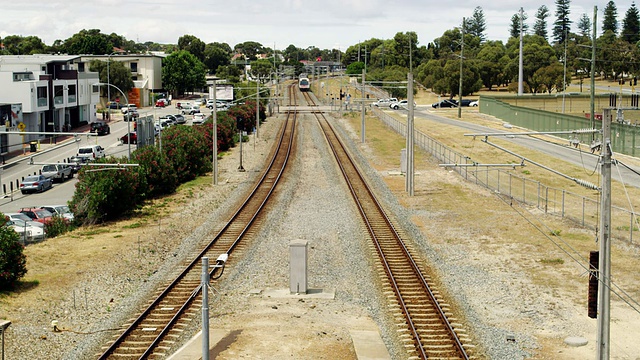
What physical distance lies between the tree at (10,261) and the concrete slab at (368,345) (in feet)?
34.5

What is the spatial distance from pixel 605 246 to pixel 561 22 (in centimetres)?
18495

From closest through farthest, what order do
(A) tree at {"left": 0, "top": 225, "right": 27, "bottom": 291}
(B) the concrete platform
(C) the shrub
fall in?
(B) the concrete platform < (A) tree at {"left": 0, "top": 225, "right": 27, "bottom": 291} < (C) the shrub

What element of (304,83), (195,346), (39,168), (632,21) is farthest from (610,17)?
(195,346)

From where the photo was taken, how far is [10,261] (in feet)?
73.8

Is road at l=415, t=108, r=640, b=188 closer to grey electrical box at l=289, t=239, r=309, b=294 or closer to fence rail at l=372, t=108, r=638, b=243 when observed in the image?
fence rail at l=372, t=108, r=638, b=243

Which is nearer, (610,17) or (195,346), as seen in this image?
(195,346)

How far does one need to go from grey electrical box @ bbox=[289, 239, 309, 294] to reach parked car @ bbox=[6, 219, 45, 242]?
16.1m

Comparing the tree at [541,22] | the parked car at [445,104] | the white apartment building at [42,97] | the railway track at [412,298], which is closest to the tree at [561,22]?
the tree at [541,22]

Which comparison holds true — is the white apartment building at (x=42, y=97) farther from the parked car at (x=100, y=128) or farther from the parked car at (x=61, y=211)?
the parked car at (x=61, y=211)

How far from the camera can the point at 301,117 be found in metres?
106

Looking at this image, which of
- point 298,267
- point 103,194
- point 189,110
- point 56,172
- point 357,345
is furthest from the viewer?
point 189,110

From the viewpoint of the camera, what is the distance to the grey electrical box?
2183cm

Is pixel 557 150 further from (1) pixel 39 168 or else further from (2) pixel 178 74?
(2) pixel 178 74

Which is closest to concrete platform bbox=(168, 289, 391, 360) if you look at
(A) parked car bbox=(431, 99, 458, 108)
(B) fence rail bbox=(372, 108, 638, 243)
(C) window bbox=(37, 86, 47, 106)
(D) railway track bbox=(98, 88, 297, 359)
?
(D) railway track bbox=(98, 88, 297, 359)
